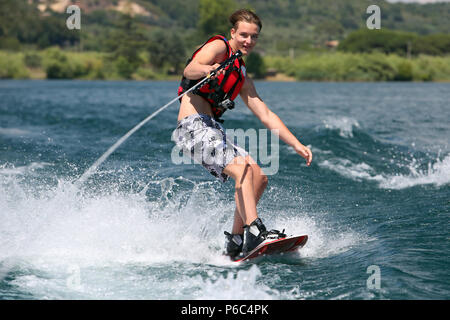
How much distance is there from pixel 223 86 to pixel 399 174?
4945mm

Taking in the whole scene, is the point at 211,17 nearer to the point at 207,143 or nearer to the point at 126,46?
the point at 126,46

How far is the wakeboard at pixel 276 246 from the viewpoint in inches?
167

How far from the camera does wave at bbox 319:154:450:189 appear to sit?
775 centimetres

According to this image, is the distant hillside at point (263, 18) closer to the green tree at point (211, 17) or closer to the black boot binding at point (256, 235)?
the green tree at point (211, 17)

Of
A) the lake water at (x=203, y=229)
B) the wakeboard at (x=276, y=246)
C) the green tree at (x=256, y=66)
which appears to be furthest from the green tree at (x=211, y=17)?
the wakeboard at (x=276, y=246)

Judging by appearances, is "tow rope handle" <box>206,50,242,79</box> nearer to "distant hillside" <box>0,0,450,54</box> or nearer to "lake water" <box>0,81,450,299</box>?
"lake water" <box>0,81,450,299</box>

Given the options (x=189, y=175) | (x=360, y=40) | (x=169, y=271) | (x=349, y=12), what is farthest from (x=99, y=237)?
(x=349, y=12)

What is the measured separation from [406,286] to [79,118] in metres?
13.1

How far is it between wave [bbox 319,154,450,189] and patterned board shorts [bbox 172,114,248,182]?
3.90m

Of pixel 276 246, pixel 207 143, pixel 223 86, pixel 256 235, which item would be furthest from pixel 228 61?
pixel 276 246

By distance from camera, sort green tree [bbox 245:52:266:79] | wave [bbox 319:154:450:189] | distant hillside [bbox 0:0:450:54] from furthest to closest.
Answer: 1. distant hillside [bbox 0:0:450:54]
2. green tree [bbox 245:52:266:79]
3. wave [bbox 319:154:450:189]

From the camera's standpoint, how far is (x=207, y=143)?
438 cm

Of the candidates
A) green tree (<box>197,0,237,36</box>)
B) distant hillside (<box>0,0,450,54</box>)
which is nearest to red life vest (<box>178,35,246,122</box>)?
green tree (<box>197,0,237,36</box>)
